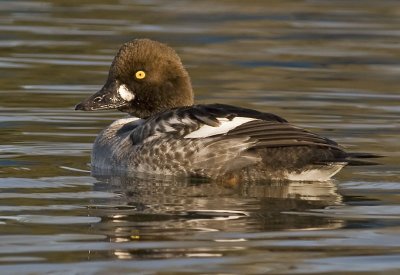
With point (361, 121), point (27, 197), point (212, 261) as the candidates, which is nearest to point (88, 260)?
point (212, 261)

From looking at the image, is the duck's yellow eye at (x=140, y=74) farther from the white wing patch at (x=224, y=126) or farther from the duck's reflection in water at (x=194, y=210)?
the white wing patch at (x=224, y=126)

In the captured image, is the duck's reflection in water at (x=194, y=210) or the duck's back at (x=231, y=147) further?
the duck's back at (x=231, y=147)

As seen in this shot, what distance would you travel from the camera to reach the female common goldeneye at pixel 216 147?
8.98 meters

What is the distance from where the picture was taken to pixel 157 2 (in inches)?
781

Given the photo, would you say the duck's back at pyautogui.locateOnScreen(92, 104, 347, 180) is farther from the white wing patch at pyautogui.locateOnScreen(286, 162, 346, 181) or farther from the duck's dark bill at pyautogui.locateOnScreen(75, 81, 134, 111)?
the duck's dark bill at pyautogui.locateOnScreen(75, 81, 134, 111)

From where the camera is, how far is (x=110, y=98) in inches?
407

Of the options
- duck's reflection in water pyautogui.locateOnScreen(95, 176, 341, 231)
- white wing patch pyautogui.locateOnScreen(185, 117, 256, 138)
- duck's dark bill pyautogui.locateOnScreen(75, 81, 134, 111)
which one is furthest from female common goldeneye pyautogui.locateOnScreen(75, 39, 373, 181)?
duck's dark bill pyautogui.locateOnScreen(75, 81, 134, 111)

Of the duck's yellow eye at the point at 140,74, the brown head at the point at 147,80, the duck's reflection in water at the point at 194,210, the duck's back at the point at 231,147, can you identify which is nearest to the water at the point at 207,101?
the duck's reflection in water at the point at 194,210

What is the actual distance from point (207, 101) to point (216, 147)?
12.8 ft

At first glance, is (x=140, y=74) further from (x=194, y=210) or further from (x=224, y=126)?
(x=194, y=210)

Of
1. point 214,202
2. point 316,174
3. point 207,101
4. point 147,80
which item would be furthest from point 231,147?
point 207,101

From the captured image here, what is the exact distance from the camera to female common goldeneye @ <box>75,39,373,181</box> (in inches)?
354

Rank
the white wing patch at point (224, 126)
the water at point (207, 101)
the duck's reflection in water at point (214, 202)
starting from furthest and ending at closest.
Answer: the white wing patch at point (224, 126) → the duck's reflection in water at point (214, 202) → the water at point (207, 101)

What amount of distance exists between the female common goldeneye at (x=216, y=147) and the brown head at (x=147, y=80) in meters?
0.01
